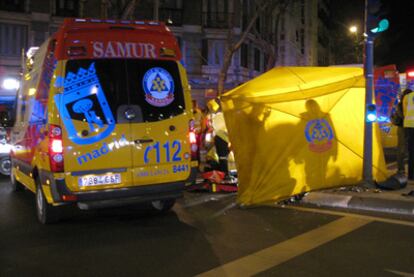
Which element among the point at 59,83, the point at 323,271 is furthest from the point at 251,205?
the point at 59,83

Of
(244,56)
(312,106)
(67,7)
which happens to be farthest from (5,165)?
(244,56)

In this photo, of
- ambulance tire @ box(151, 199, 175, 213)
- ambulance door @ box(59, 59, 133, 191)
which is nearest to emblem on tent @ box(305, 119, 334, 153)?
ambulance tire @ box(151, 199, 175, 213)

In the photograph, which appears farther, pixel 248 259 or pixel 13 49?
pixel 13 49

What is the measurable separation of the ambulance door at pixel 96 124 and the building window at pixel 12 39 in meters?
23.2

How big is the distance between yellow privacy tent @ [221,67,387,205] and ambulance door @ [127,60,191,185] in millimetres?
1670

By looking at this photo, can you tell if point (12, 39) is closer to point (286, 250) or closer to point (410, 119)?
point (410, 119)

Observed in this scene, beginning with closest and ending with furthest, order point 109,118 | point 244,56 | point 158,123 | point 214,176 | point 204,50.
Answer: point 109,118 < point 158,123 < point 214,176 < point 204,50 < point 244,56

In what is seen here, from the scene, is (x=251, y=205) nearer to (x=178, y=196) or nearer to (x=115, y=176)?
(x=178, y=196)

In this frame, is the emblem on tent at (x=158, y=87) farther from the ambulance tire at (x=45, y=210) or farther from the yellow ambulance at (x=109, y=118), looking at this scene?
the ambulance tire at (x=45, y=210)

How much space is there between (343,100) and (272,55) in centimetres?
1595

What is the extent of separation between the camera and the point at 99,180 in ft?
19.2

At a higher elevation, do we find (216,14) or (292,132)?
(216,14)

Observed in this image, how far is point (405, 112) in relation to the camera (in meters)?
9.36

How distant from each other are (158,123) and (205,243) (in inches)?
64.4
